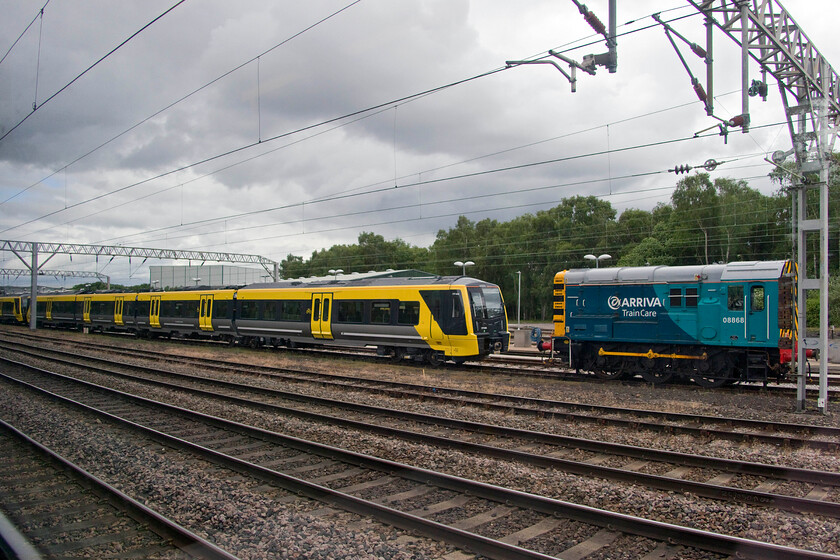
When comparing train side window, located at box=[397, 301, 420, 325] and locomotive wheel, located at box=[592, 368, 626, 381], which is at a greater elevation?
train side window, located at box=[397, 301, 420, 325]

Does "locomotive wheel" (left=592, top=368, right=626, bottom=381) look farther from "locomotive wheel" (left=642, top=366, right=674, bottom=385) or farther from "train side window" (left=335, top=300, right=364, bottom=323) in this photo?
"train side window" (left=335, top=300, right=364, bottom=323)

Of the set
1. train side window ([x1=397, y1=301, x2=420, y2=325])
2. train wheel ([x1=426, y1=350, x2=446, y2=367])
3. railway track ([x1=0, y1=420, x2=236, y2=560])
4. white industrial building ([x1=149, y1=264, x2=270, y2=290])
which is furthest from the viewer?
white industrial building ([x1=149, y1=264, x2=270, y2=290])

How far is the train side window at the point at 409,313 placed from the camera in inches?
782

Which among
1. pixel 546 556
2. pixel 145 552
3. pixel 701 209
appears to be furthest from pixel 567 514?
pixel 701 209

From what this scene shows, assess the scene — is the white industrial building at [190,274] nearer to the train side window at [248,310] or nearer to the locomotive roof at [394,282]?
the train side window at [248,310]

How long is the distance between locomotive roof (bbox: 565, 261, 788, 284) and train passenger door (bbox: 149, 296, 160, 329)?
90.1 feet

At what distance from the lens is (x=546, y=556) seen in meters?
4.93

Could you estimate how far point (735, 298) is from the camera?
14.4 m

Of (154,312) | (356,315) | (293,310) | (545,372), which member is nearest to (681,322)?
(545,372)

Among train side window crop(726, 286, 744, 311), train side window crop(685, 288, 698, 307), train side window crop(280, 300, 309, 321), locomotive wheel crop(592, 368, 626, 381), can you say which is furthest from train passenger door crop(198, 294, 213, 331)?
train side window crop(726, 286, 744, 311)

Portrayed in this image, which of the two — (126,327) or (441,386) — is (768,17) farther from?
(126,327)

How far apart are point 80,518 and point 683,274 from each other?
14553 millimetres

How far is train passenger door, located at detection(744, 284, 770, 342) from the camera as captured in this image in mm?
13914

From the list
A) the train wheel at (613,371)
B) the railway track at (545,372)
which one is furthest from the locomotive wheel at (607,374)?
the railway track at (545,372)
